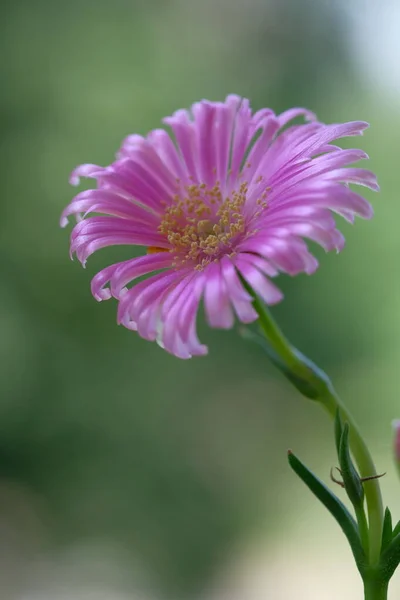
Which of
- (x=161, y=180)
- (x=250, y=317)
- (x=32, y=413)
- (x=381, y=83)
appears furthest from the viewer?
(x=32, y=413)

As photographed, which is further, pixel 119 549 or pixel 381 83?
pixel 119 549

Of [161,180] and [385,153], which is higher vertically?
[385,153]

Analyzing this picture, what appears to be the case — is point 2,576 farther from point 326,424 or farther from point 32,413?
point 326,424

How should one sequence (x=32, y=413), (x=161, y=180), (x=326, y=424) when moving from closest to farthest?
(x=161, y=180), (x=32, y=413), (x=326, y=424)

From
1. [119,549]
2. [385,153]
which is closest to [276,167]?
[385,153]

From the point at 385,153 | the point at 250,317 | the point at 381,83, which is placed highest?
the point at 381,83

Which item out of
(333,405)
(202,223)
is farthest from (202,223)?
(333,405)

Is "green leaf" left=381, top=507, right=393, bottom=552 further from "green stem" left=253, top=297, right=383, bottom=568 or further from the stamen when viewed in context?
the stamen
